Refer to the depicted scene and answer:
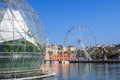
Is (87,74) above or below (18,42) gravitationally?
below

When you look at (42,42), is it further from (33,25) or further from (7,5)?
(7,5)

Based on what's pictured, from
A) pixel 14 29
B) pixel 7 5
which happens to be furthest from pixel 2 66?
pixel 7 5

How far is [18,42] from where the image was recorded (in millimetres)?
60094

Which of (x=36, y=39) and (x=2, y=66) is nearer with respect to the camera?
(x=2, y=66)

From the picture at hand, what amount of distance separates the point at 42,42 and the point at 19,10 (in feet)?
28.2

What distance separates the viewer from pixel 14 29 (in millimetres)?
61281

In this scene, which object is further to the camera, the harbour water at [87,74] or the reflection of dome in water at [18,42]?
the harbour water at [87,74]

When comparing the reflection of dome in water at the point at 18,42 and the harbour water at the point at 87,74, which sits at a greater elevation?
the reflection of dome in water at the point at 18,42

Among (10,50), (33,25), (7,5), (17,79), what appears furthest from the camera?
(33,25)

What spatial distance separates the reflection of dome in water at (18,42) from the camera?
58.8 metres

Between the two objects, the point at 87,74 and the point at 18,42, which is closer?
the point at 18,42

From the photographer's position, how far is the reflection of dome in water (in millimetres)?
58781

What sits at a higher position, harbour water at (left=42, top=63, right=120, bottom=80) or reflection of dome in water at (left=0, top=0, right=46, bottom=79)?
reflection of dome in water at (left=0, top=0, right=46, bottom=79)

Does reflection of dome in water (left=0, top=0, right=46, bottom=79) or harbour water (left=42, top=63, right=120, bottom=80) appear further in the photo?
harbour water (left=42, top=63, right=120, bottom=80)
